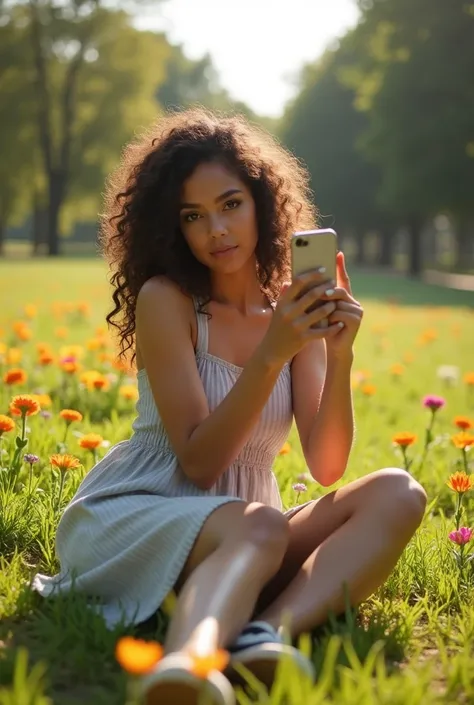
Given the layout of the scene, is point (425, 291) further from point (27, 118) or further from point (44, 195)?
point (44, 195)

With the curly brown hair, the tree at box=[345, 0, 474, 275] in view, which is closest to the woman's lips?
the curly brown hair

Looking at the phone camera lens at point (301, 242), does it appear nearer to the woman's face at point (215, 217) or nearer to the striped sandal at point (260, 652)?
the woman's face at point (215, 217)

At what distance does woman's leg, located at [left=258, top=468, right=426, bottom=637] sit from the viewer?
7.20 feet

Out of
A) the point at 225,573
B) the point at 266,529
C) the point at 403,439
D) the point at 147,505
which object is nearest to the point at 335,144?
the point at 403,439

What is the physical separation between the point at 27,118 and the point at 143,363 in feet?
106

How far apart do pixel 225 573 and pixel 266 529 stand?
0.20m

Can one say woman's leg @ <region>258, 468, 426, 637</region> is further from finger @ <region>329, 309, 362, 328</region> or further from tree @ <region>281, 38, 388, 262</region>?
tree @ <region>281, 38, 388, 262</region>

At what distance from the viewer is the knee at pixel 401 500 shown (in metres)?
2.31

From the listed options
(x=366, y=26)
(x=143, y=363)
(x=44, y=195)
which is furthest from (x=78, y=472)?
(x=44, y=195)

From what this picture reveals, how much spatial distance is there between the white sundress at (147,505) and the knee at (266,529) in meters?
0.11

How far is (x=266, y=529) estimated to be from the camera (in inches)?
83.8

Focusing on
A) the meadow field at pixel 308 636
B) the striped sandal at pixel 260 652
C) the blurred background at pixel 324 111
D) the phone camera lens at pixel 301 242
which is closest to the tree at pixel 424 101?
the blurred background at pixel 324 111

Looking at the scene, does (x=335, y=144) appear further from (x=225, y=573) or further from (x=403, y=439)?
(x=225, y=573)

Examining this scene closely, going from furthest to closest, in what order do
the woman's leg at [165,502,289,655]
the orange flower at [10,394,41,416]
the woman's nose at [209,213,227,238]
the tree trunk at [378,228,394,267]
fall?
1. the tree trunk at [378,228,394,267]
2. the orange flower at [10,394,41,416]
3. the woman's nose at [209,213,227,238]
4. the woman's leg at [165,502,289,655]
